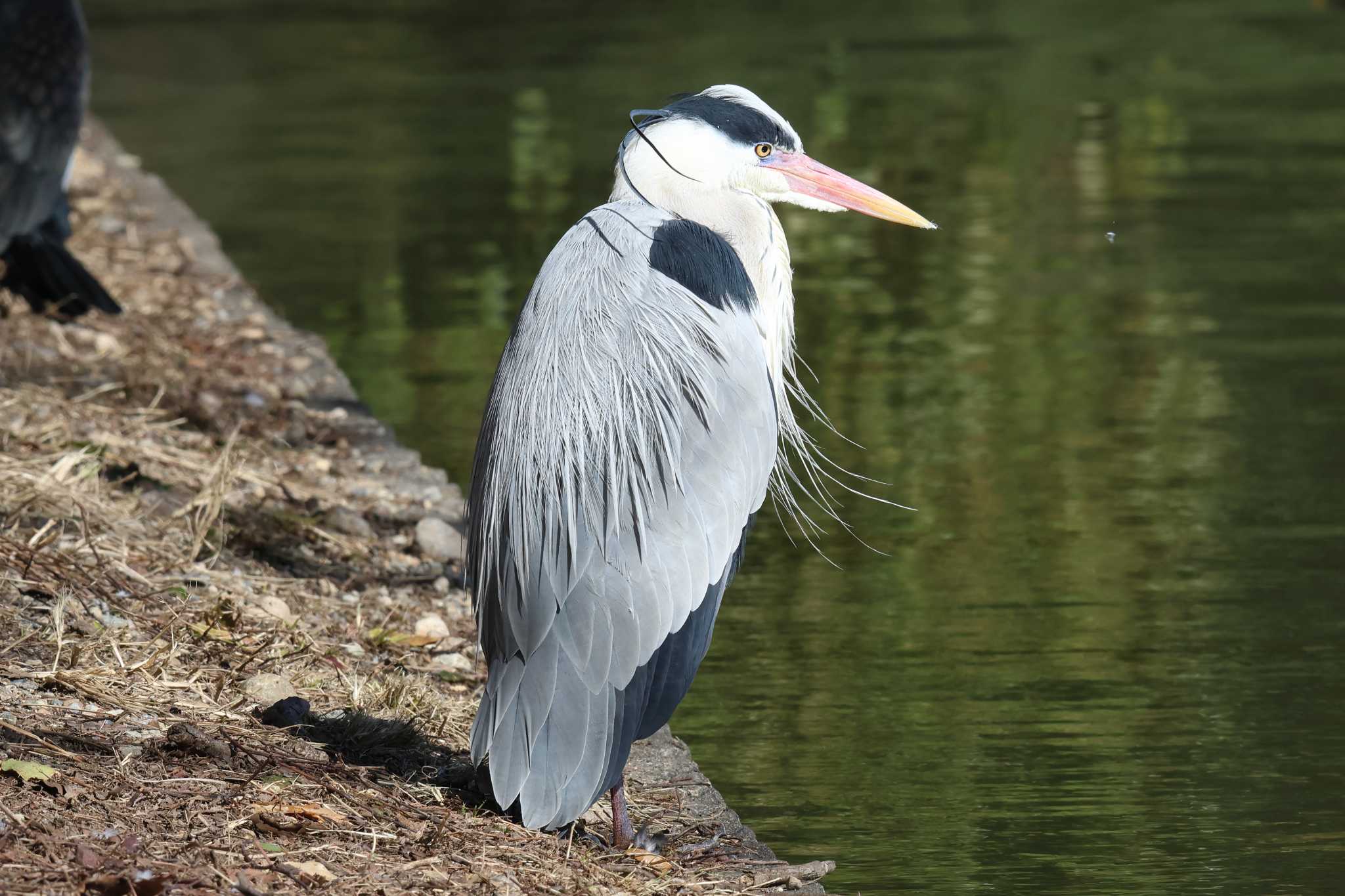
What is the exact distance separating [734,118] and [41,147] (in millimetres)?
4683

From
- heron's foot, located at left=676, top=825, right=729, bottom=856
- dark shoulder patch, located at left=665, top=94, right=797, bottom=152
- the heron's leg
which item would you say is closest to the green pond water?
heron's foot, located at left=676, top=825, right=729, bottom=856

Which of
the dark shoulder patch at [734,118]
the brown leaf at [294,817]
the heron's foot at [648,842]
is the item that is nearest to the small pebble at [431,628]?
the heron's foot at [648,842]

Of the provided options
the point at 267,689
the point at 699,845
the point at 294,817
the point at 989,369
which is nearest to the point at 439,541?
the point at 267,689

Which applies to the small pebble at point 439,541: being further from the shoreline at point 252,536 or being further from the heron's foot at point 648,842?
the heron's foot at point 648,842

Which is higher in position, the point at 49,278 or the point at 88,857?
the point at 49,278

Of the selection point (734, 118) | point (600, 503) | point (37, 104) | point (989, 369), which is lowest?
point (989, 369)

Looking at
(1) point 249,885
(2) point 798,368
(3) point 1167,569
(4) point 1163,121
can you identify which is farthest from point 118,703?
(4) point 1163,121

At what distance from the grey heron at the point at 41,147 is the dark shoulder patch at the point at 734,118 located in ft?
13.7

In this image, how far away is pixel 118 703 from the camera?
4.32 metres

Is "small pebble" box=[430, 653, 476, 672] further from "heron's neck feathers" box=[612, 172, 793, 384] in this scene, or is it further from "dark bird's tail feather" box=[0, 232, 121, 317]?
"dark bird's tail feather" box=[0, 232, 121, 317]

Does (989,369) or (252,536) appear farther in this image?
(989,369)

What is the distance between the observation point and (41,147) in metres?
8.29

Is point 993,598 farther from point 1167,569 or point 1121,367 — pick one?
point 1121,367

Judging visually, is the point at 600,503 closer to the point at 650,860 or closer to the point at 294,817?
the point at 650,860
